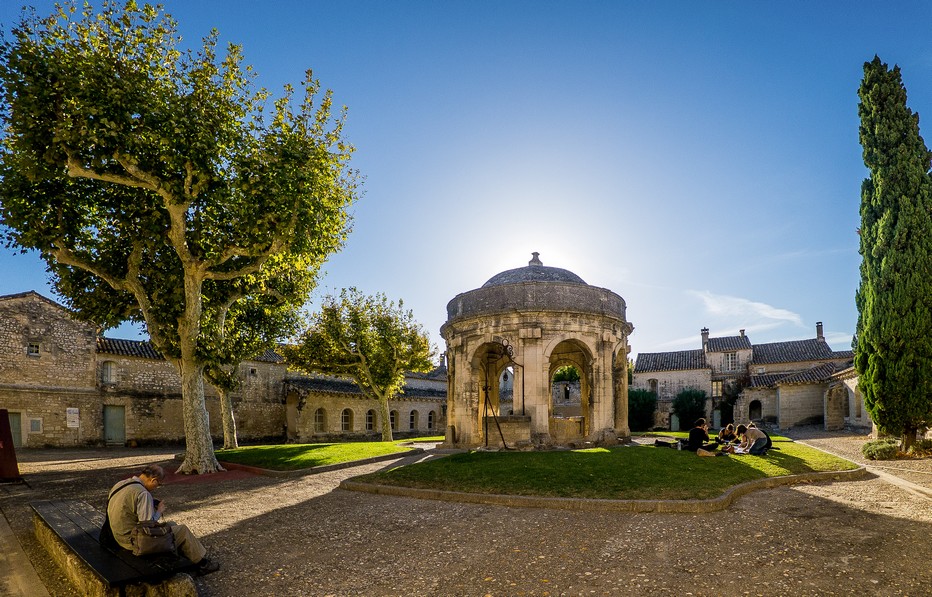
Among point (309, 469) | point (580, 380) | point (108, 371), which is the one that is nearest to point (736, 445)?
point (580, 380)

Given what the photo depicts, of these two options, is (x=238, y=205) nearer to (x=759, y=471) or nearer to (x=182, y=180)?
(x=182, y=180)

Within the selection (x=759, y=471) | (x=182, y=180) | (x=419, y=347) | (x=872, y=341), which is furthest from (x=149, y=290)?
(x=872, y=341)

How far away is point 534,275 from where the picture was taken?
21.8m

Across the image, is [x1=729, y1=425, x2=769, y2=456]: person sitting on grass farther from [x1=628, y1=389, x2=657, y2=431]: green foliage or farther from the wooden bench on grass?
[x1=628, y1=389, x2=657, y2=431]: green foliage

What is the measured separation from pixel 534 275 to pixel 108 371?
87.2ft

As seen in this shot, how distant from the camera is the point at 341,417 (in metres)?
38.3

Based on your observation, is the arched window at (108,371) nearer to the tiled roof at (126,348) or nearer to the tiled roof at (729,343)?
the tiled roof at (126,348)

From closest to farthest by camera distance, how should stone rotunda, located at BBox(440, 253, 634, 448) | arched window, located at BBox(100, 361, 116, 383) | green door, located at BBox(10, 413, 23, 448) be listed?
stone rotunda, located at BBox(440, 253, 634, 448)
green door, located at BBox(10, 413, 23, 448)
arched window, located at BBox(100, 361, 116, 383)

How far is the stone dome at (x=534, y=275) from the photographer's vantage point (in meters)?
21.6

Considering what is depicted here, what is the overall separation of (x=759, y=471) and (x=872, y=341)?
9839 millimetres

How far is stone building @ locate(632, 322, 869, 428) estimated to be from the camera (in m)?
43.4

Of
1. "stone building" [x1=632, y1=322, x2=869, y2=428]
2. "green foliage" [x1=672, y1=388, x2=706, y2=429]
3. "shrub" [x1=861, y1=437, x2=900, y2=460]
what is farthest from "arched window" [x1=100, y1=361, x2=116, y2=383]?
"green foliage" [x1=672, y1=388, x2=706, y2=429]

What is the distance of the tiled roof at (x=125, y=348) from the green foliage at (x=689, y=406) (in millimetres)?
42372

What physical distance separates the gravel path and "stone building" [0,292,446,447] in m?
20.7
